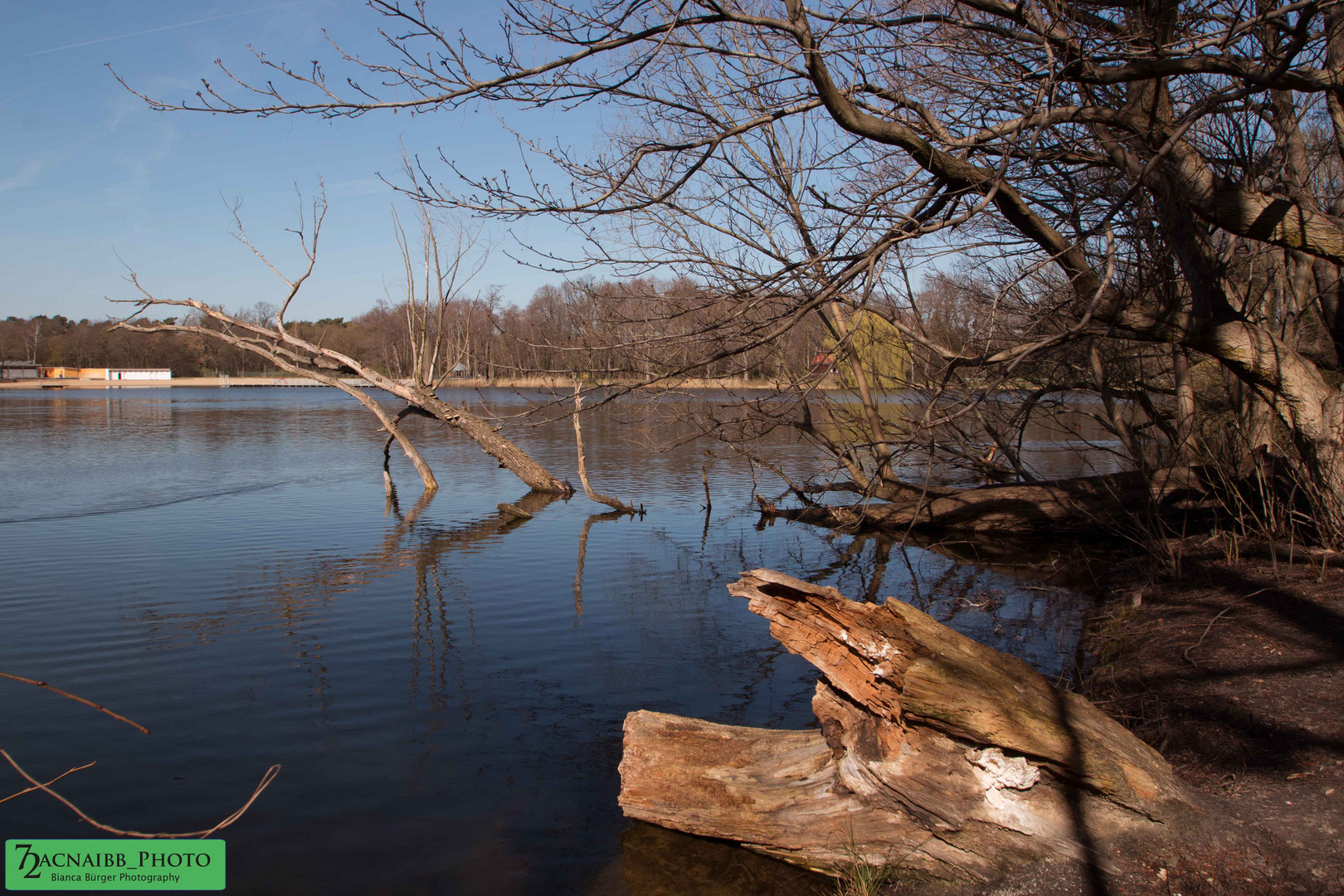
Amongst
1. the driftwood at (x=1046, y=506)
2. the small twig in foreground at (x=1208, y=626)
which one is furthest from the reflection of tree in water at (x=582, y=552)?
the small twig in foreground at (x=1208, y=626)

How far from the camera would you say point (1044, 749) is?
3840mm

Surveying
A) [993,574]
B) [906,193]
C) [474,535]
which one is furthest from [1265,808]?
[474,535]

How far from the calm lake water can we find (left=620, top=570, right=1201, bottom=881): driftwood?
381 mm

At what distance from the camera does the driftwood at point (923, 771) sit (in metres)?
3.81

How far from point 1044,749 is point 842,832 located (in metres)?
1.05

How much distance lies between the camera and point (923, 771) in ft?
13.3

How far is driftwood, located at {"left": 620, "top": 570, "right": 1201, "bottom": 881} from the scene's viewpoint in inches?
150

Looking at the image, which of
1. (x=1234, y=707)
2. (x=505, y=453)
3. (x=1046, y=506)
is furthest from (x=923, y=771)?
(x=505, y=453)

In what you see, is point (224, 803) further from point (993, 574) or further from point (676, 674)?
point (993, 574)

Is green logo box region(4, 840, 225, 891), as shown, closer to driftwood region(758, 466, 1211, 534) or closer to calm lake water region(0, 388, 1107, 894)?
calm lake water region(0, 388, 1107, 894)

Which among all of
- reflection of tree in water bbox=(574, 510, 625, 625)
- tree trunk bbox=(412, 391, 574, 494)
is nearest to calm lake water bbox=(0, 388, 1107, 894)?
reflection of tree in water bbox=(574, 510, 625, 625)

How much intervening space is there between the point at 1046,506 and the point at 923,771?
30.1ft

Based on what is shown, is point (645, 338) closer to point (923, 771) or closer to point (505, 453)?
point (923, 771)

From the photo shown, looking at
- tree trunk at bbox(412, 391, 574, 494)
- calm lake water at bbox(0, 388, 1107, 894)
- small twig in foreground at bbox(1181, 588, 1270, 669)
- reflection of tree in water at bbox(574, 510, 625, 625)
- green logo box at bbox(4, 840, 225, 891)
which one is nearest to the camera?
green logo box at bbox(4, 840, 225, 891)
